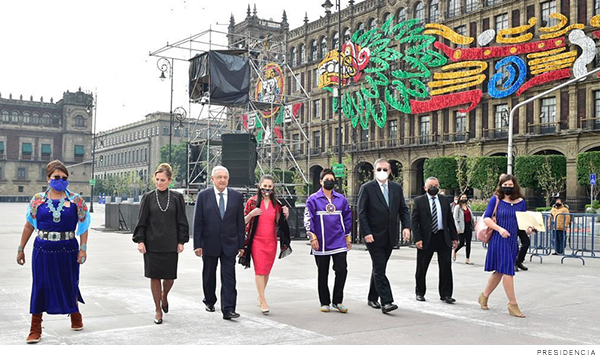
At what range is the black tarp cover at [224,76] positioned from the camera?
23.4 meters

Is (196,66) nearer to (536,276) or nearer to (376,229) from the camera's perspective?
(536,276)

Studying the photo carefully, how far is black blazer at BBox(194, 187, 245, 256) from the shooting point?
7.22m

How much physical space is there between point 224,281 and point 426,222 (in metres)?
3.06

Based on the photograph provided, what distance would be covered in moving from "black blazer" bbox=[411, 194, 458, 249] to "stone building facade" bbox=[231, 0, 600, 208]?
32.9 m

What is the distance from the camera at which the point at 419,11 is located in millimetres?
50156

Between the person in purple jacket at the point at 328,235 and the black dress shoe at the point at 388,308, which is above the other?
the person in purple jacket at the point at 328,235

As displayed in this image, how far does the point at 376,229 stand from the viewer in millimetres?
7742

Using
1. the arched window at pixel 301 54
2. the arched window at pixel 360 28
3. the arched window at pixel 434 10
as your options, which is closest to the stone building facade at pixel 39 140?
the arched window at pixel 301 54

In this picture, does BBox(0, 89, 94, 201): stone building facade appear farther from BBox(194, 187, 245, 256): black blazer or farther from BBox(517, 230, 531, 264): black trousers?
BBox(194, 187, 245, 256): black blazer

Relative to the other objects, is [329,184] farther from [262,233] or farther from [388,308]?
[388,308]

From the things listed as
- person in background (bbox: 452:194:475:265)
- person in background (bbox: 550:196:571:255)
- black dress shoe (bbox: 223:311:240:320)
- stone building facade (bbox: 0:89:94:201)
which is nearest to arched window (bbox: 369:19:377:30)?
person in background (bbox: 550:196:571:255)

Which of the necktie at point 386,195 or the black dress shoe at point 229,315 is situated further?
the necktie at point 386,195

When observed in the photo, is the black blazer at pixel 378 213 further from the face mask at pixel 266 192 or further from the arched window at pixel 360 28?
the arched window at pixel 360 28

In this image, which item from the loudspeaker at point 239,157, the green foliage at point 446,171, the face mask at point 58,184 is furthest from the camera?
the green foliage at point 446,171
